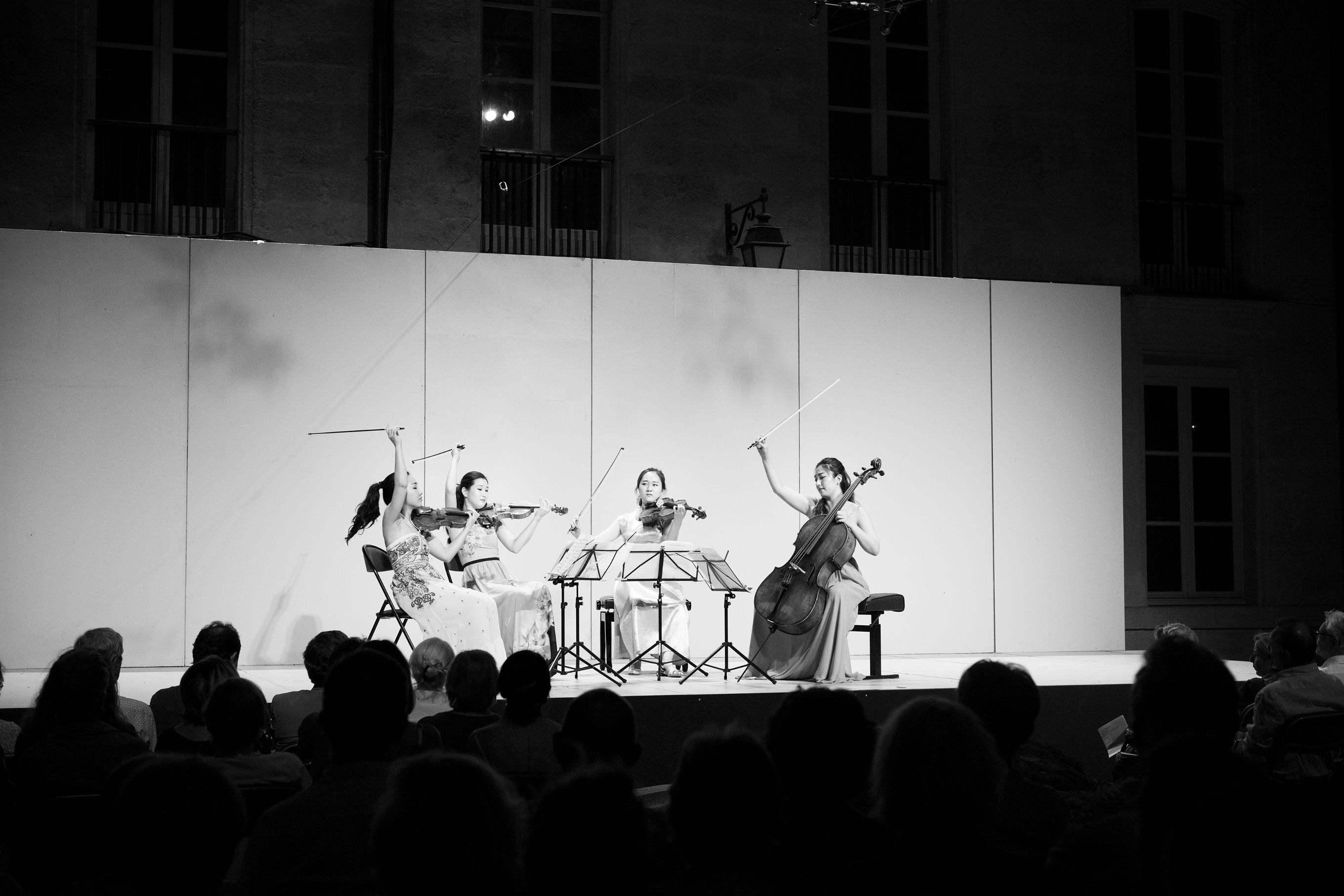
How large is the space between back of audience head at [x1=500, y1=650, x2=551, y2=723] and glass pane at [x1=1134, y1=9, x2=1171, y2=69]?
8.47 meters

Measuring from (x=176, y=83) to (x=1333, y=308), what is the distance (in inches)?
327

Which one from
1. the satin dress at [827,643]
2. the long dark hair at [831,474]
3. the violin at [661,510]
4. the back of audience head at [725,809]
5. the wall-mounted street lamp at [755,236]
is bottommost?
the satin dress at [827,643]

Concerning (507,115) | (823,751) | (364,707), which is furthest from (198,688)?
(507,115)

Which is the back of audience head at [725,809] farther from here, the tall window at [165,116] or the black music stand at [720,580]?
the tall window at [165,116]

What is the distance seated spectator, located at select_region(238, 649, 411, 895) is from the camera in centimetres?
177

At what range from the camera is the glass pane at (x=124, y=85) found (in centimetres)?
812

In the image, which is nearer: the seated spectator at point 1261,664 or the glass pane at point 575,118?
the seated spectator at point 1261,664

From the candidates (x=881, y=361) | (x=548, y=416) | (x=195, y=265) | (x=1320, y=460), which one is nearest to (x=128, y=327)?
(x=195, y=265)

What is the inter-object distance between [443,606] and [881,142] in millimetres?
5071

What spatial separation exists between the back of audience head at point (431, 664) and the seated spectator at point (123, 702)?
0.75 m

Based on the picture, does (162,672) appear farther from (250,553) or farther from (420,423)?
(420,423)

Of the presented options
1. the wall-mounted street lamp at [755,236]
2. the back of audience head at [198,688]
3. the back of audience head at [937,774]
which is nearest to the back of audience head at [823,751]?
the back of audience head at [937,774]

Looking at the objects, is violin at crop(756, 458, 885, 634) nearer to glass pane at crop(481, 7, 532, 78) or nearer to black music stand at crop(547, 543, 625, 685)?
black music stand at crop(547, 543, 625, 685)

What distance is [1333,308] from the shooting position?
968 centimetres
